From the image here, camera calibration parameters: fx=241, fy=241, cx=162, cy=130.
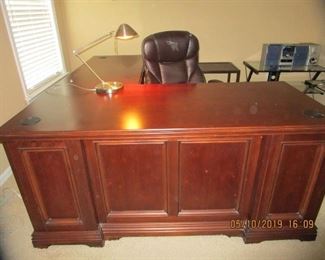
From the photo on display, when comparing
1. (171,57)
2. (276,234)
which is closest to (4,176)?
(171,57)

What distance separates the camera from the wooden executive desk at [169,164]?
1130mm

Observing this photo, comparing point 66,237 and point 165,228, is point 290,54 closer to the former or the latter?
point 165,228

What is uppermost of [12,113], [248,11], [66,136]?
[248,11]

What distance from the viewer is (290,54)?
314cm

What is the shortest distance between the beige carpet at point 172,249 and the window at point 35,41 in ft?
4.70

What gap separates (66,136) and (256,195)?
102 cm

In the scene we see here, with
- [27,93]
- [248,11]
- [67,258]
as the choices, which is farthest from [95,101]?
[248,11]

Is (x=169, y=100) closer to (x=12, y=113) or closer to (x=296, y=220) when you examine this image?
(x=296, y=220)

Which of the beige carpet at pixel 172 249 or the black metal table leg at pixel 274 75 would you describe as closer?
the beige carpet at pixel 172 249

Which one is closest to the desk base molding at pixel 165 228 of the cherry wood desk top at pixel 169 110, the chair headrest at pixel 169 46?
the cherry wood desk top at pixel 169 110

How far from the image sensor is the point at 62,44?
3139mm

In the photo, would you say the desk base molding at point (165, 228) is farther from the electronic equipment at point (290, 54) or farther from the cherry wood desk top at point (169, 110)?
the electronic equipment at point (290, 54)

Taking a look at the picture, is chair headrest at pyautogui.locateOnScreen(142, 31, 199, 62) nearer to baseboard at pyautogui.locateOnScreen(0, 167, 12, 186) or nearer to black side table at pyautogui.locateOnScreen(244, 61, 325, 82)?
black side table at pyautogui.locateOnScreen(244, 61, 325, 82)

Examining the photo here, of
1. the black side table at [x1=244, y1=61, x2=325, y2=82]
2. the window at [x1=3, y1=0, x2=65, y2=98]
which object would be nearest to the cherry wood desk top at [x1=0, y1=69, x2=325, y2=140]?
the window at [x1=3, y1=0, x2=65, y2=98]
